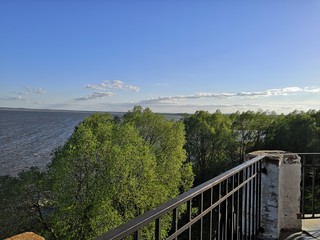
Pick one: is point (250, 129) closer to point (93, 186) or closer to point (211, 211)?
point (93, 186)

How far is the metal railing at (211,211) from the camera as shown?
4.46ft

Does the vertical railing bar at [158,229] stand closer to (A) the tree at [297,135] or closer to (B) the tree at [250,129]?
(A) the tree at [297,135]

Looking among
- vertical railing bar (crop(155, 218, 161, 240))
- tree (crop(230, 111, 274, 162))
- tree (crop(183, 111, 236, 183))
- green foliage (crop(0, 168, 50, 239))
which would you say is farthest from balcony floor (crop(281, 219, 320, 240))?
tree (crop(230, 111, 274, 162))

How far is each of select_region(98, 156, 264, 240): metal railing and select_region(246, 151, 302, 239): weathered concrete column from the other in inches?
6.8

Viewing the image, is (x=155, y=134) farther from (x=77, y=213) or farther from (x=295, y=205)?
(x=295, y=205)

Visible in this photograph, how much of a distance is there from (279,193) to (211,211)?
7.91ft

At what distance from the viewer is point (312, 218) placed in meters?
5.03

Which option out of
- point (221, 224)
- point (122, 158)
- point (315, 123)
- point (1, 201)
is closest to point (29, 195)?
point (1, 201)

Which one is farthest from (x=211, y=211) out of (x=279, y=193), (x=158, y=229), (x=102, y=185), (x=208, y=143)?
(x=208, y=143)

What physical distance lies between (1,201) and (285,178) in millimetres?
19255

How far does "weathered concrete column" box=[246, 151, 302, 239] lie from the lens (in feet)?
13.5

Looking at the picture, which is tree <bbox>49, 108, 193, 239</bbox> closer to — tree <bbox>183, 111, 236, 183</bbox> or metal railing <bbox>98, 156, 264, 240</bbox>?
metal railing <bbox>98, 156, 264, 240</bbox>

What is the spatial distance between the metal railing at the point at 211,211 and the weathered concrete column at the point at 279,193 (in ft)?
0.56

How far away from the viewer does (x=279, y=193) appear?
4.19 m
